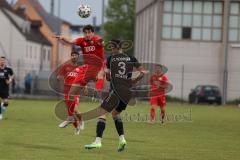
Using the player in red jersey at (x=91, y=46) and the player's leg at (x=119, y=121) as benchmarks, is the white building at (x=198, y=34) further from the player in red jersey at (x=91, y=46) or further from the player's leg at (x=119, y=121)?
the player's leg at (x=119, y=121)

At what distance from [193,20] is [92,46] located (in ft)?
151

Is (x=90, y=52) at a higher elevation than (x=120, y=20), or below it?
below

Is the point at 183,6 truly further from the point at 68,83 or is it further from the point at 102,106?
the point at 102,106

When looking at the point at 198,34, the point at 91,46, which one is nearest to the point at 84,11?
the point at 91,46

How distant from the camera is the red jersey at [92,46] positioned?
16.2 meters

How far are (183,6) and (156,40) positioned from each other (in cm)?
370

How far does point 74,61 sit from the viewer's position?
63.7 ft

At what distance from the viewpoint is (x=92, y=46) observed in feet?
53.4

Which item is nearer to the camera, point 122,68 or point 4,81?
point 122,68

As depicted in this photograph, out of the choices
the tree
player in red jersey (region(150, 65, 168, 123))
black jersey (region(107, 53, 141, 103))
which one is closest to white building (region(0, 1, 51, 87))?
the tree

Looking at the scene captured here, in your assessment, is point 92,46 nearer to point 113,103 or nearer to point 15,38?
point 113,103

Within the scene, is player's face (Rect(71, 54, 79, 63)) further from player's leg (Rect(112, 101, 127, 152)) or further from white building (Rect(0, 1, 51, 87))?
white building (Rect(0, 1, 51, 87))

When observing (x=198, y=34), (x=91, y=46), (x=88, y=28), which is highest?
(x=198, y=34)

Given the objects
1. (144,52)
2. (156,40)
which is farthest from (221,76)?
(144,52)
